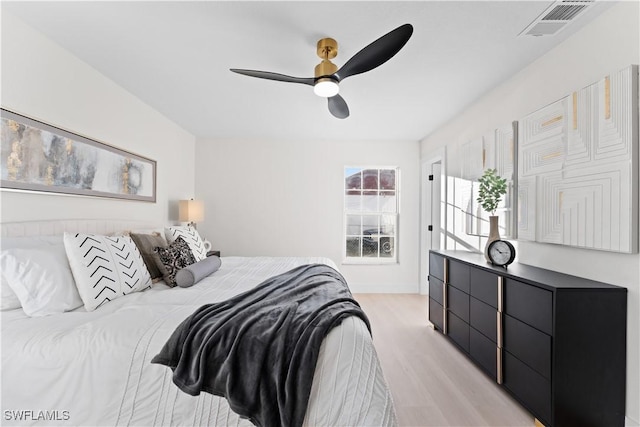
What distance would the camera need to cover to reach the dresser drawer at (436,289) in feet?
11.3

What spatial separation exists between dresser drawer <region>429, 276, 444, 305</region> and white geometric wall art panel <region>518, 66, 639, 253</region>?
1.11 metres

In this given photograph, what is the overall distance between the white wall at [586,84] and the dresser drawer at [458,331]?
776 mm

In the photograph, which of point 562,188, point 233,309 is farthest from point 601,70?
point 233,309

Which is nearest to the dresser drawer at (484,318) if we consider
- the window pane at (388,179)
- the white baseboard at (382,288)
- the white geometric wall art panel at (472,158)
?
the white geometric wall art panel at (472,158)

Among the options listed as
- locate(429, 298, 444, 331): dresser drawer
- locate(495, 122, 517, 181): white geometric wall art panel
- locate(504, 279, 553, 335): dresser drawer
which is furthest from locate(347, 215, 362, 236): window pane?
locate(504, 279, 553, 335): dresser drawer

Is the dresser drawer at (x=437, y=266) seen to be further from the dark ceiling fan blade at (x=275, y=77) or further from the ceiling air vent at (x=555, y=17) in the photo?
the dark ceiling fan blade at (x=275, y=77)

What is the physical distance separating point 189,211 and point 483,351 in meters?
3.68

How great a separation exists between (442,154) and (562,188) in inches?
85.9

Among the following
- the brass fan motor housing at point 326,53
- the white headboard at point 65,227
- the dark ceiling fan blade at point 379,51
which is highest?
the brass fan motor housing at point 326,53

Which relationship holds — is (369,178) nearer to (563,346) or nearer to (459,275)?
(459,275)

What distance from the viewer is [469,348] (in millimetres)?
→ 2795

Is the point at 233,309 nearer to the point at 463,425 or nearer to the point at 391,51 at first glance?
the point at 463,425

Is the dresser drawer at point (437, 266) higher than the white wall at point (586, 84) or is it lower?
lower

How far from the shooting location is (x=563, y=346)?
1.81 m
